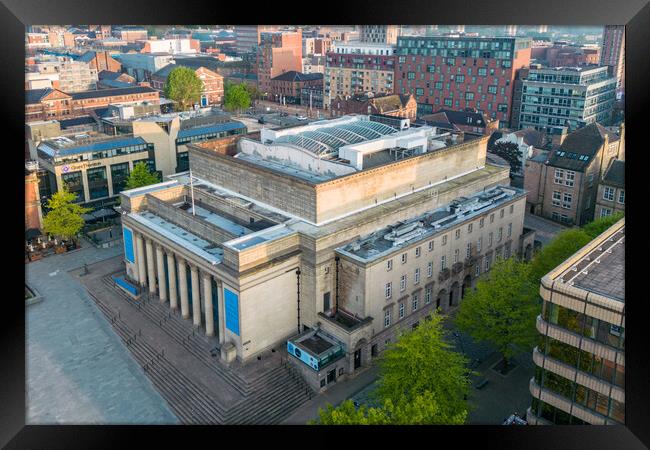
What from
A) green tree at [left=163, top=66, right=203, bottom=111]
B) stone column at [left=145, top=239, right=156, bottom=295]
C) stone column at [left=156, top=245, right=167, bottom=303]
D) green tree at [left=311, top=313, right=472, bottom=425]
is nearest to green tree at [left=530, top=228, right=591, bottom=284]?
green tree at [left=311, top=313, right=472, bottom=425]

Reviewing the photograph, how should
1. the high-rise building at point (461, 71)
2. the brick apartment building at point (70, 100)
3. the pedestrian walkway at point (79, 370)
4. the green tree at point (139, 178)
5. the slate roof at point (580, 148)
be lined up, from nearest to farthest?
the pedestrian walkway at point (79, 370) → the slate roof at point (580, 148) → the green tree at point (139, 178) → the brick apartment building at point (70, 100) → the high-rise building at point (461, 71)

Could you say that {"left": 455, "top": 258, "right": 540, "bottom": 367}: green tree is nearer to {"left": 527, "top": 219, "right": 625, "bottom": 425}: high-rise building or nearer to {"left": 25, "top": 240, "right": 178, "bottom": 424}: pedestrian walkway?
{"left": 527, "top": 219, "right": 625, "bottom": 425}: high-rise building

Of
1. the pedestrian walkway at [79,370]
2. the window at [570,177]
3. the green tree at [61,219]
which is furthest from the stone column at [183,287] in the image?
the window at [570,177]

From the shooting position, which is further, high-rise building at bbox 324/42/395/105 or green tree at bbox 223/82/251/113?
high-rise building at bbox 324/42/395/105

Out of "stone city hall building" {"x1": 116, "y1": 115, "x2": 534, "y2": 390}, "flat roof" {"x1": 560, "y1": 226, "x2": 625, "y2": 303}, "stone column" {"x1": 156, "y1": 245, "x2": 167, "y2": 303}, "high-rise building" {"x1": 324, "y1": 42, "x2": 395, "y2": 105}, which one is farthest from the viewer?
"high-rise building" {"x1": 324, "y1": 42, "x2": 395, "y2": 105}

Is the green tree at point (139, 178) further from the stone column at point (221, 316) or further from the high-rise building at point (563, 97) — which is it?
the high-rise building at point (563, 97)

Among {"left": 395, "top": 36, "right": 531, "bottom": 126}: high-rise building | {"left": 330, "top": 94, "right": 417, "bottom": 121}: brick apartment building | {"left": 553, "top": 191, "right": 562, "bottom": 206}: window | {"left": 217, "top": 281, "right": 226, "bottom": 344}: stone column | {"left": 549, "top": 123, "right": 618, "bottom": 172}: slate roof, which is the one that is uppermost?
{"left": 395, "top": 36, "right": 531, "bottom": 126}: high-rise building

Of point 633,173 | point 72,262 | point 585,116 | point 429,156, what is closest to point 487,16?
point 633,173
